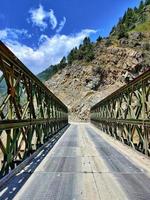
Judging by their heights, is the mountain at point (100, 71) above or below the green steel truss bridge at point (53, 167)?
above

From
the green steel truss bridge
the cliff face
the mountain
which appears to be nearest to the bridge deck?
the green steel truss bridge

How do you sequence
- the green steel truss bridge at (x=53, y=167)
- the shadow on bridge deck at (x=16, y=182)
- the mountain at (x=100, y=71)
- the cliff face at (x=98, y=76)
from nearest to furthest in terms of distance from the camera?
the shadow on bridge deck at (x=16, y=182)
the green steel truss bridge at (x=53, y=167)
the mountain at (x=100, y=71)
the cliff face at (x=98, y=76)

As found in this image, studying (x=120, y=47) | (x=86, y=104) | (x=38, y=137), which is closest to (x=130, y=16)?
(x=120, y=47)

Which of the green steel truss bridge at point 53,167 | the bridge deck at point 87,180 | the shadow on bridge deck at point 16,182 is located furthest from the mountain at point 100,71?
the shadow on bridge deck at point 16,182

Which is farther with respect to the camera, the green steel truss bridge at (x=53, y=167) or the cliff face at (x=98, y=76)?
the cliff face at (x=98, y=76)

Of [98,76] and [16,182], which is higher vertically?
[98,76]

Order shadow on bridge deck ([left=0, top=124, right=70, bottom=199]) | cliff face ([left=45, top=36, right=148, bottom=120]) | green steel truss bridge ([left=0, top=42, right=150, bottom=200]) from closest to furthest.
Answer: shadow on bridge deck ([left=0, top=124, right=70, bottom=199]) → green steel truss bridge ([left=0, top=42, right=150, bottom=200]) → cliff face ([left=45, top=36, right=148, bottom=120])

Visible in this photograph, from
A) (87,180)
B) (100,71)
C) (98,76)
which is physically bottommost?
(87,180)

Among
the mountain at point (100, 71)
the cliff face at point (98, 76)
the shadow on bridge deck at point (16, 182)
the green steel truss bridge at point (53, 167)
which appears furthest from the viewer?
the cliff face at point (98, 76)

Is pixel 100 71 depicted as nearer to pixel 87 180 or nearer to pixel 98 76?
pixel 98 76

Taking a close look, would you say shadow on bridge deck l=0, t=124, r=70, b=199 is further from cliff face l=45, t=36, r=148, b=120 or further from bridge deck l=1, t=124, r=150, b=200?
cliff face l=45, t=36, r=148, b=120

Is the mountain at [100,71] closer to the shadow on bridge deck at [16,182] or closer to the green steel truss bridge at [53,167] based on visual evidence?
the green steel truss bridge at [53,167]

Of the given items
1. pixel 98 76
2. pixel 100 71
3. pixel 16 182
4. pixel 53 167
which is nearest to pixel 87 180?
pixel 16 182

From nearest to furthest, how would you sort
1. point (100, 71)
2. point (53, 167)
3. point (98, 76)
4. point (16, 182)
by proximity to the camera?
point (16, 182) → point (53, 167) → point (98, 76) → point (100, 71)
